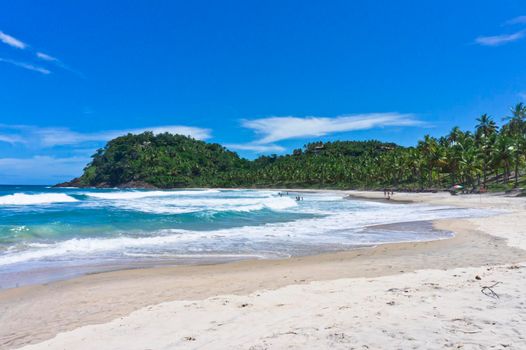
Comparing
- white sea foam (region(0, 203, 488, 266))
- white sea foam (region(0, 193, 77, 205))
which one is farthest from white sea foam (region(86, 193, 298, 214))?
white sea foam (region(0, 203, 488, 266))

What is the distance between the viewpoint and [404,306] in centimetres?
533

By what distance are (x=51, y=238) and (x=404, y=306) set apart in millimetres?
14634

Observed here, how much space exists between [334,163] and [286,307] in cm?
11420

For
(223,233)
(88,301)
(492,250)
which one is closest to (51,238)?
(223,233)

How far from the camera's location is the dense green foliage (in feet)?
176

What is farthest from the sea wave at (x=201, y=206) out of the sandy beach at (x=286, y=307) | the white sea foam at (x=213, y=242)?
the sandy beach at (x=286, y=307)

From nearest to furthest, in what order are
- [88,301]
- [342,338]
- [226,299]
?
[342,338], [226,299], [88,301]

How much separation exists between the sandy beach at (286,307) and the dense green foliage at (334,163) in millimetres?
48302

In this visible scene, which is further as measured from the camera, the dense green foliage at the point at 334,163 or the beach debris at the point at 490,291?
the dense green foliage at the point at 334,163

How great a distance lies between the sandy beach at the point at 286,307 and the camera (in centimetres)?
434

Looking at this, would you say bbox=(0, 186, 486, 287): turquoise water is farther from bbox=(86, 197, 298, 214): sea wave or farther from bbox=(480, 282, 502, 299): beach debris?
bbox=(86, 197, 298, 214): sea wave

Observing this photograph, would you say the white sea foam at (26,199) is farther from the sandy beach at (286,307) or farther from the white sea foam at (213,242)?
the sandy beach at (286,307)

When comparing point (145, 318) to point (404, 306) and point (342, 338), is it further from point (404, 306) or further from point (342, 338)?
point (404, 306)

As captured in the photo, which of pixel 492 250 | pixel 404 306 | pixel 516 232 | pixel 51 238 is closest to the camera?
pixel 404 306
